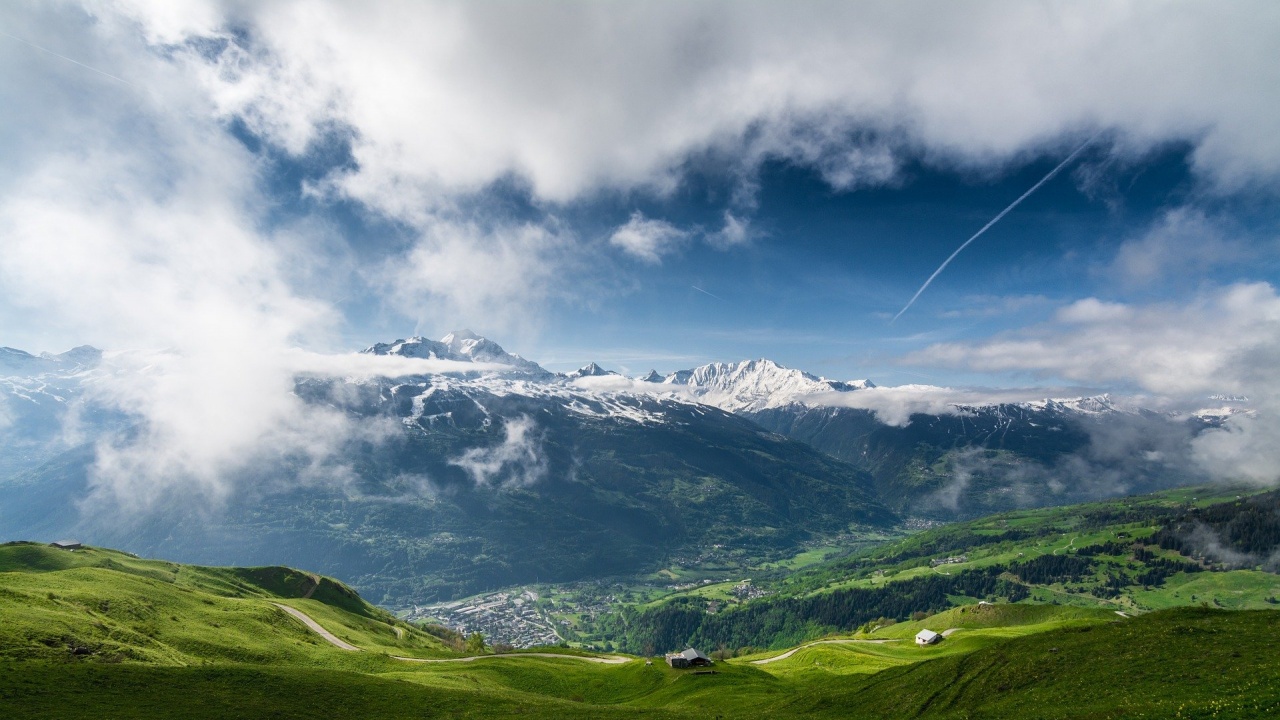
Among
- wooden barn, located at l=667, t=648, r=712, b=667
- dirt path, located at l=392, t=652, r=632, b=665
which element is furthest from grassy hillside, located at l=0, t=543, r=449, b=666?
wooden barn, located at l=667, t=648, r=712, b=667

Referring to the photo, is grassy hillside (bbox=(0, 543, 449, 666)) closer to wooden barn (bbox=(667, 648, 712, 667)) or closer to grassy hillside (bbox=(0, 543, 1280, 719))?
grassy hillside (bbox=(0, 543, 1280, 719))

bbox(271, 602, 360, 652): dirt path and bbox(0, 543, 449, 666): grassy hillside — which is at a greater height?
bbox(0, 543, 449, 666): grassy hillside

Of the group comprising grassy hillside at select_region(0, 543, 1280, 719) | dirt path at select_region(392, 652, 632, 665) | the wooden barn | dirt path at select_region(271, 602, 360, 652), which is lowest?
dirt path at select_region(392, 652, 632, 665)

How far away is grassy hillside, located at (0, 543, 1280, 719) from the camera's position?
3644cm

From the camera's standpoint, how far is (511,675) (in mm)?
84500

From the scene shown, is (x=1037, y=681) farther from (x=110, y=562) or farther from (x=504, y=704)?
(x=110, y=562)

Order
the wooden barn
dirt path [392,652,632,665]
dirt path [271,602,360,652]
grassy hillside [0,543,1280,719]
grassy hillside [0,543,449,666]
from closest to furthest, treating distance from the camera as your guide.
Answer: grassy hillside [0,543,1280,719] → grassy hillside [0,543,449,666] → the wooden barn → dirt path [392,652,632,665] → dirt path [271,602,360,652]

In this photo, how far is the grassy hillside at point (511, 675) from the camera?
3644cm

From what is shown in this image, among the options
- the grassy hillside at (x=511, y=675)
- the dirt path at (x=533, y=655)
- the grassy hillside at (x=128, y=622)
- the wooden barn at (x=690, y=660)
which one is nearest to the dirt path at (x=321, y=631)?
the grassy hillside at (x=128, y=622)

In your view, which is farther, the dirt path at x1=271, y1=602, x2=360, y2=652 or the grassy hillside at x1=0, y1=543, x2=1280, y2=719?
the dirt path at x1=271, y1=602, x2=360, y2=652

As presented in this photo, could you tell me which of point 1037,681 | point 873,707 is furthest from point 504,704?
point 1037,681

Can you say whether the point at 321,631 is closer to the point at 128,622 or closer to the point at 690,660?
the point at 128,622

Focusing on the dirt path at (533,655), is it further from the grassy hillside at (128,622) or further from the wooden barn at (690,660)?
the wooden barn at (690,660)

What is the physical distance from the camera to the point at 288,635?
89312 mm
